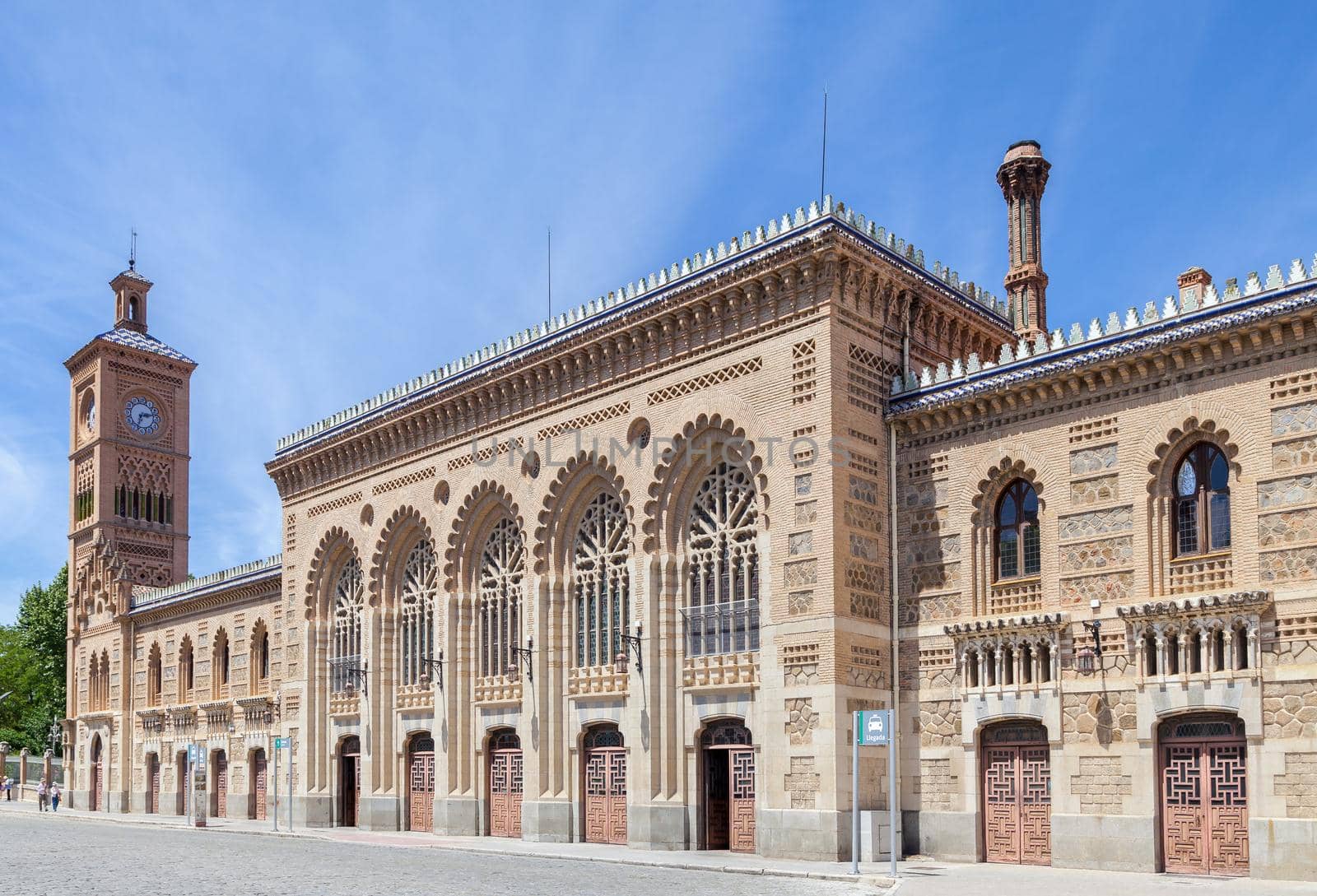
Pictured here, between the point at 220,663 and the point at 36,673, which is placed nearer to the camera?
the point at 220,663

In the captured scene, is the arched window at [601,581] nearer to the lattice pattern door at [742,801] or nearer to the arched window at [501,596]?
the arched window at [501,596]

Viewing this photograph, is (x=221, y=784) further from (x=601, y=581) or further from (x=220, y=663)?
(x=601, y=581)

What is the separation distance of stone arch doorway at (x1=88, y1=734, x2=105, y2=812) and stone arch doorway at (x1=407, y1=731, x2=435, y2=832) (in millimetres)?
24294

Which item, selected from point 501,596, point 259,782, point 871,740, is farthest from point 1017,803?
point 259,782

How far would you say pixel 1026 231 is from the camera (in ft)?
109

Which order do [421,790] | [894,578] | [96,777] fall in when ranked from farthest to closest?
1. [96,777]
2. [421,790]
3. [894,578]

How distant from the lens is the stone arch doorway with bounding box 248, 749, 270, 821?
41.2 m

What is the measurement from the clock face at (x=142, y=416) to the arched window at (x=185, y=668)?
50.6ft

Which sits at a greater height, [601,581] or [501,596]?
[601,581]

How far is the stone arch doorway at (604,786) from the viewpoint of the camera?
27578 millimetres

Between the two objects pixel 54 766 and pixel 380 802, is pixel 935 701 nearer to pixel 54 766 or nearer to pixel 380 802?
pixel 380 802

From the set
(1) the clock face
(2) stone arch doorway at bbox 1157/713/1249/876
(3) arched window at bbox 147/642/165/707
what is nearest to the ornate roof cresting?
(2) stone arch doorway at bbox 1157/713/1249/876

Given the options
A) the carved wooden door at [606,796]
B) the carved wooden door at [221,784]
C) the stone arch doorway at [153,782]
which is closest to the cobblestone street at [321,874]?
the carved wooden door at [606,796]

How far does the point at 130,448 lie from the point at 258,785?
23.0m
